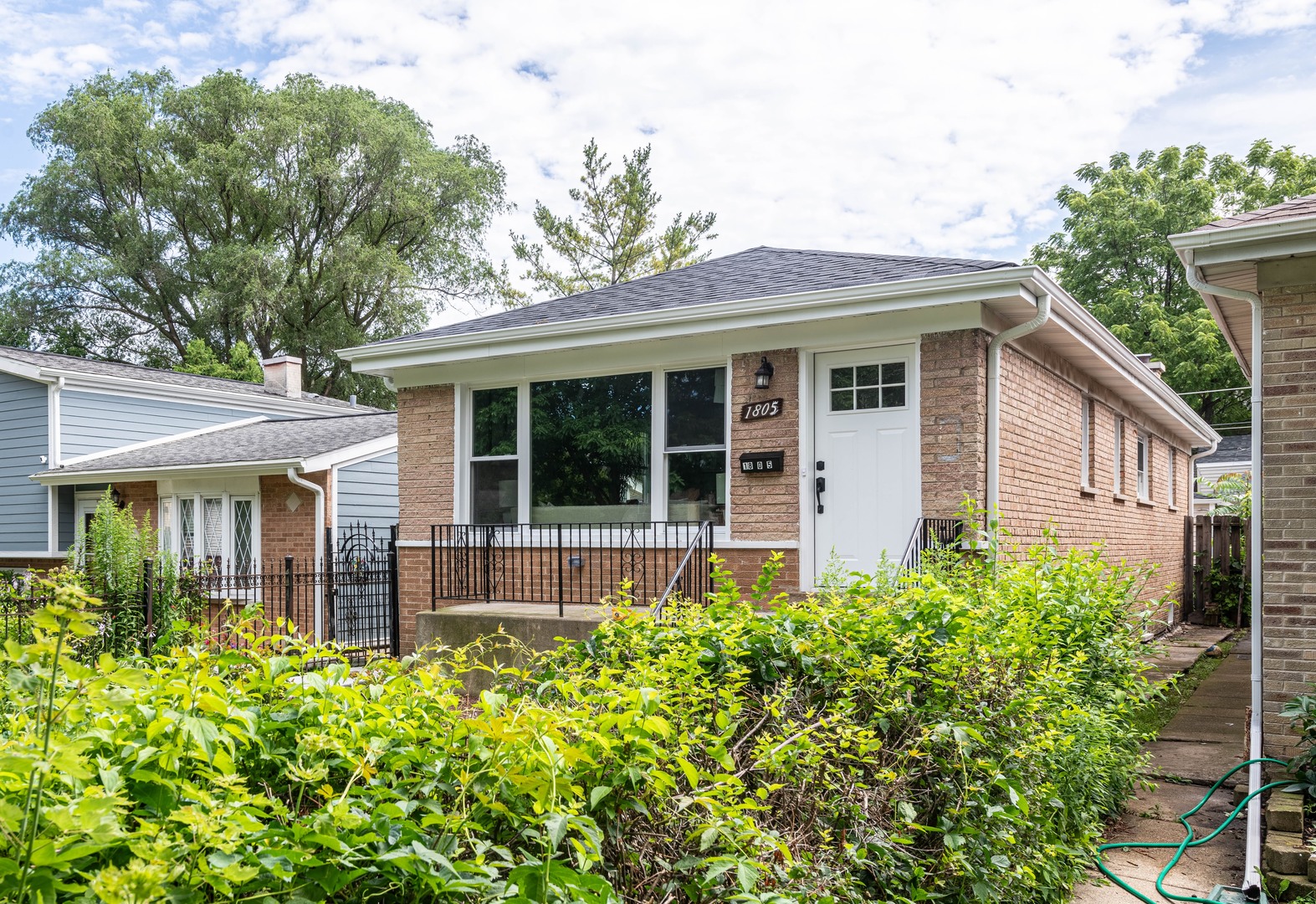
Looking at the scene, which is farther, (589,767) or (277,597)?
(277,597)

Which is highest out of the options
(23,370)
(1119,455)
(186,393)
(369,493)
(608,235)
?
(608,235)

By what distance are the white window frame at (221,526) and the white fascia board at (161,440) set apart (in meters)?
2.63

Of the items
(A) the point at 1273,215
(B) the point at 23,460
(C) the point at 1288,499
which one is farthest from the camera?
(B) the point at 23,460

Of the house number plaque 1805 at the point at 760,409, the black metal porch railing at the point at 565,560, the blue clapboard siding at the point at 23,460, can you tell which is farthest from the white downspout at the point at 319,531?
the house number plaque 1805 at the point at 760,409

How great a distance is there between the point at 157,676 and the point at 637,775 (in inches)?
47.1

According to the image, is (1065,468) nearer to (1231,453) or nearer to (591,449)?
(591,449)

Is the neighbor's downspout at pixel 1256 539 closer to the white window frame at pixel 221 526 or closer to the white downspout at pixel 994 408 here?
the white downspout at pixel 994 408

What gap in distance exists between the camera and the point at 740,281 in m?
9.95

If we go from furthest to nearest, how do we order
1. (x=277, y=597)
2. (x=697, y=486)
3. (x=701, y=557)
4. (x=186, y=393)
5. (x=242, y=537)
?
(x=186, y=393) → (x=242, y=537) → (x=277, y=597) → (x=697, y=486) → (x=701, y=557)

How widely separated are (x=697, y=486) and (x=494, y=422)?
260 cm

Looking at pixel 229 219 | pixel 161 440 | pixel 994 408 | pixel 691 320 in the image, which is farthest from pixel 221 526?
pixel 229 219

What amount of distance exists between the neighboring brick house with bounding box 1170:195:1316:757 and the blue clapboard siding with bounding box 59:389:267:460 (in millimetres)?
17936

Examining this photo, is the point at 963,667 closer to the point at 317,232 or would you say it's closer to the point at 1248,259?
the point at 1248,259

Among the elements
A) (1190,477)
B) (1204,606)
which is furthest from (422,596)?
(1190,477)
